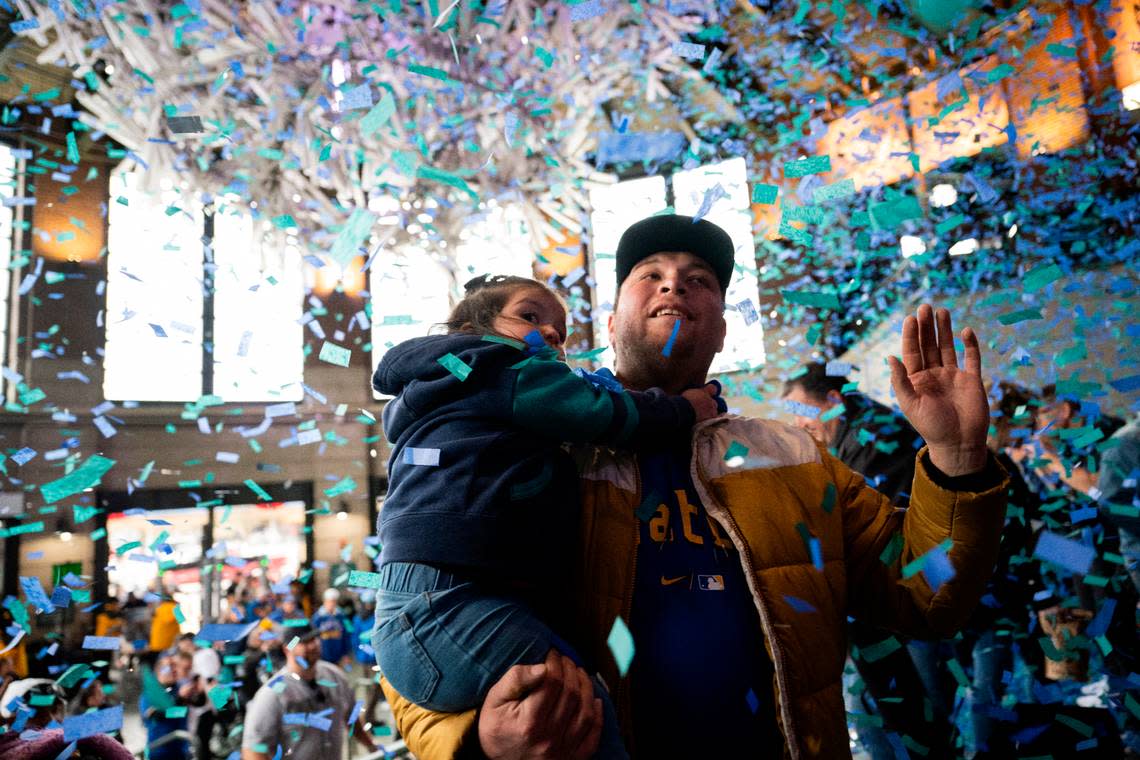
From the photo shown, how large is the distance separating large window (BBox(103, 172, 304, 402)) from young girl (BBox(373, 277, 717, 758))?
917 cm

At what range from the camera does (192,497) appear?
1083cm

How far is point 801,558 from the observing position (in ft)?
4.25

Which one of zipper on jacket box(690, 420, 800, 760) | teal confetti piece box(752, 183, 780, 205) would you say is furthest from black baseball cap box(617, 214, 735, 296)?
zipper on jacket box(690, 420, 800, 760)

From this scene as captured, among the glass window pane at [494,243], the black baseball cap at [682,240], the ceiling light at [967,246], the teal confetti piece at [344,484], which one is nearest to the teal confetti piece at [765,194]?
the black baseball cap at [682,240]

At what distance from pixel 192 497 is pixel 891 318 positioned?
31.4 ft

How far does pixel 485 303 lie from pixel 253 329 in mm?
10347

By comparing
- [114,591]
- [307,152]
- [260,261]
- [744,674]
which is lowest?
[114,591]

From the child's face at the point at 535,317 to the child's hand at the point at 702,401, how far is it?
294mm

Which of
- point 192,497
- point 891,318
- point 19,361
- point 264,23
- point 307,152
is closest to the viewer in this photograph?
point 264,23

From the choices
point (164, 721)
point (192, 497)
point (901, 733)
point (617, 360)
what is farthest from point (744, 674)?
point (192, 497)

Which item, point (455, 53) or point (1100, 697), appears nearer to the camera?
point (1100, 697)

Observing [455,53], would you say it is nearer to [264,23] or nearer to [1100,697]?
[264,23]

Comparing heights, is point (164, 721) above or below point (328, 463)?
below

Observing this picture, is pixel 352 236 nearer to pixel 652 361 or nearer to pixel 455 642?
pixel 652 361
